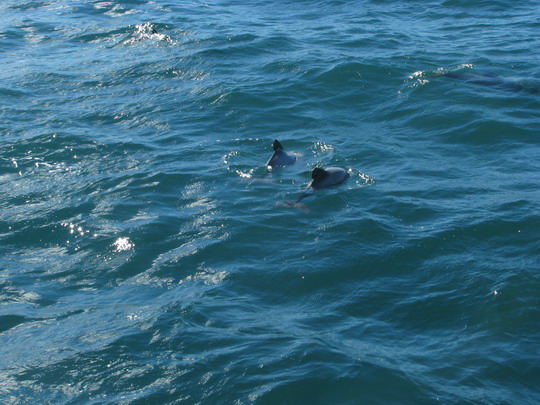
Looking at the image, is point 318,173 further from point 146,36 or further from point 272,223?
point 146,36

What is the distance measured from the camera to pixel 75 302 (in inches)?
386

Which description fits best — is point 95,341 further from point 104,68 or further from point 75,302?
point 104,68

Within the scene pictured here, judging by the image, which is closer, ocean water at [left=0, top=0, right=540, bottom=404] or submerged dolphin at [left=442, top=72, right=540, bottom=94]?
ocean water at [left=0, top=0, right=540, bottom=404]

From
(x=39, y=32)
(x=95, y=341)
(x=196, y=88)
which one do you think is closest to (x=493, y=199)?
(x=95, y=341)

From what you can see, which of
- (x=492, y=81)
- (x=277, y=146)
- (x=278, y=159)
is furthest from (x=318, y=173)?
(x=492, y=81)

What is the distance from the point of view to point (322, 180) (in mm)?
12539

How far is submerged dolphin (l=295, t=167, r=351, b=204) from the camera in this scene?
12.5 m

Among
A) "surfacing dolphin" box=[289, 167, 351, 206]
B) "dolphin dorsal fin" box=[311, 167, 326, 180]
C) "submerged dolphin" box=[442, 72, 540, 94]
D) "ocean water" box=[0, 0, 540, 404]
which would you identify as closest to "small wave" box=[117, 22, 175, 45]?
"ocean water" box=[0, 0, 540, 404]

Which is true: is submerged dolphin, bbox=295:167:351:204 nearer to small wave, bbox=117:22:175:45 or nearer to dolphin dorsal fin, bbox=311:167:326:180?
dolphin dorsal fin, bbox=311:167:326:180

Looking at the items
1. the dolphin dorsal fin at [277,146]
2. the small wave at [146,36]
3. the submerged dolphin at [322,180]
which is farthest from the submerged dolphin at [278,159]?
the small wave at [146,36]

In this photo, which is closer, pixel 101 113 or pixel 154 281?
pixel 154 281

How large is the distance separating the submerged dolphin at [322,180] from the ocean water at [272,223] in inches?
11.0

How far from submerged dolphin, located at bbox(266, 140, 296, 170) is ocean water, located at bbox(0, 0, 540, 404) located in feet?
0.69

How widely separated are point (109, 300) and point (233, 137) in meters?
6.28
